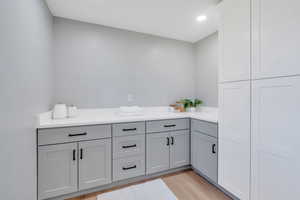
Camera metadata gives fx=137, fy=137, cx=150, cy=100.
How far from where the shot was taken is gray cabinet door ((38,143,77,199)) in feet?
4.72

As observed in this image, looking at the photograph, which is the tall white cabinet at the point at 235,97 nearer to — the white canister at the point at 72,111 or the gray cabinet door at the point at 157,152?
the gray cabinet door at the point at 157,152

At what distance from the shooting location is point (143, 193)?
1.64m

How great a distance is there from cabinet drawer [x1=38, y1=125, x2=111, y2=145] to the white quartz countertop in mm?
57

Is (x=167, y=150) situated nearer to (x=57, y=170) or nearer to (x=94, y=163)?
(x=94, y=163)

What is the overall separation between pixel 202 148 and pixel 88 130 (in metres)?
1.53

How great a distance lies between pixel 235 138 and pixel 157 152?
3.33 ft

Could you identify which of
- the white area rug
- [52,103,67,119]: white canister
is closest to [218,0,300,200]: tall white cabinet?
the white area rug

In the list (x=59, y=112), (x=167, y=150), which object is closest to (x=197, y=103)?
(x=167, y=150)

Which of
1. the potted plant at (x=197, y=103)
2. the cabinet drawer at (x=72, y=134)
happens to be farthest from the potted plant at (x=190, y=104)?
the cabinet drawer at (x=72, y=134)

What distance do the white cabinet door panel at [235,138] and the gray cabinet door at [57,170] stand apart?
5.63ft

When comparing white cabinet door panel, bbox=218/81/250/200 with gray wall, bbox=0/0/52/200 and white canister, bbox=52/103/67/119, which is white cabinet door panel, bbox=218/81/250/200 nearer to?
gray wall, bbox=0/0/52/200

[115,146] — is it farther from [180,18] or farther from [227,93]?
[180,18]

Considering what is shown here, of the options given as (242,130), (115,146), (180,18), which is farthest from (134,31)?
(242,130)

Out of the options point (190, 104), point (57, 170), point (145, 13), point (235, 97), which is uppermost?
point (145, 13)
